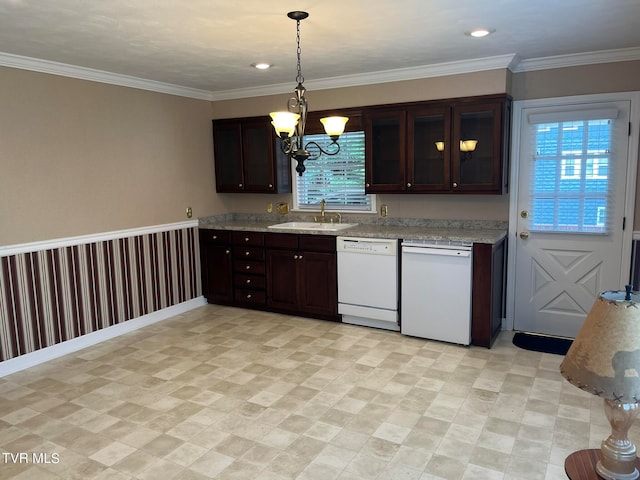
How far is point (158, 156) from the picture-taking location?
16.2 ft

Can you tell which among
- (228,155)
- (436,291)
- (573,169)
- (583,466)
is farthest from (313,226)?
(583,466)

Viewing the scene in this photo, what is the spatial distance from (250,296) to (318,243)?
1058 mm

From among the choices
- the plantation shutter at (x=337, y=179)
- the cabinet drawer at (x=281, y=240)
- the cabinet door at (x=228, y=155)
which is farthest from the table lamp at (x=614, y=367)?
the cabinet door at (x=228, y=155)

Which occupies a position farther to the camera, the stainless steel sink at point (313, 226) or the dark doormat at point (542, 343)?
the stainless steel sink at point (313, 226)

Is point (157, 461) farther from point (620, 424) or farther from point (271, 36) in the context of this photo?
point (271, 36)

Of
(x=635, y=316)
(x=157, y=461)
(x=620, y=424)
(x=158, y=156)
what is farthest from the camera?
(x=158, y=156)

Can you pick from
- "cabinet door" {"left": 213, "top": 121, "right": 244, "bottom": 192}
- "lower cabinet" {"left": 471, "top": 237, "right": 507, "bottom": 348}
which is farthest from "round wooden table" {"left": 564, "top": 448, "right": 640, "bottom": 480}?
"cabinet door" {"left": 213, "top": 121, "right": 244, "bottom": 192}

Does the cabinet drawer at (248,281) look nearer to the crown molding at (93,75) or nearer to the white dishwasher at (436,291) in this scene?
the white dishwasher at (436,291)

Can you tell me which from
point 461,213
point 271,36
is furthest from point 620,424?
point 461,213

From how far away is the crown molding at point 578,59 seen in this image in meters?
3.79

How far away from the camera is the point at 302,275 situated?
486cm

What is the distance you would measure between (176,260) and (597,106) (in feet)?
13.8

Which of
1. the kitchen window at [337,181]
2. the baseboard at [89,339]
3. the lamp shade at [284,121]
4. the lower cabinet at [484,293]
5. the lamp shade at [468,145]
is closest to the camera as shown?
the lamp shade at [284,121]

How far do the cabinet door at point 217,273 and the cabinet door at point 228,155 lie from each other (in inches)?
28.9
